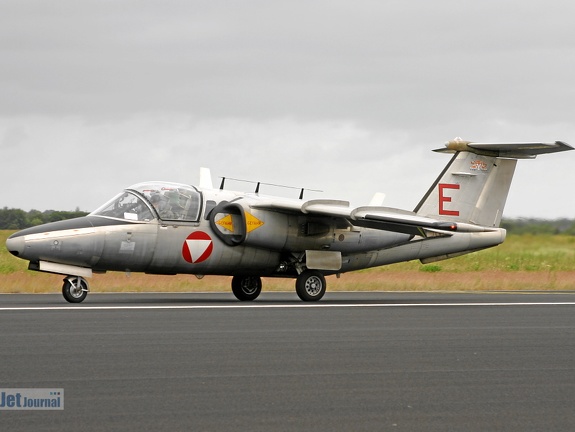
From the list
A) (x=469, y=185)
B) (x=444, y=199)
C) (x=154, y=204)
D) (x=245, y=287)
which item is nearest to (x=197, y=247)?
(x=154, y=204)

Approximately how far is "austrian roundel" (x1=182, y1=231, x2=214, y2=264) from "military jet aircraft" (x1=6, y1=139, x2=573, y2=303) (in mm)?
21

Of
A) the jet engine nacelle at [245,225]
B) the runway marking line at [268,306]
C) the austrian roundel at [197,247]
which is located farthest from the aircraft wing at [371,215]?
the runway marking line at [268,306]

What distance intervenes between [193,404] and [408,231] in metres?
14.5

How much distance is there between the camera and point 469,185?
23922mm

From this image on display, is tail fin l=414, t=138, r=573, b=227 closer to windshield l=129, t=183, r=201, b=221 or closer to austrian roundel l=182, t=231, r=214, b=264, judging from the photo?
austrian roundel l=182, t=231, r=214, b=264

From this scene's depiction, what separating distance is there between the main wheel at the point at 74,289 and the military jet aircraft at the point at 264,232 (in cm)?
2

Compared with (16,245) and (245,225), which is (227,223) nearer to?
(245,225)

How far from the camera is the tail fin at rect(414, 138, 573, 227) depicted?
78.4ft

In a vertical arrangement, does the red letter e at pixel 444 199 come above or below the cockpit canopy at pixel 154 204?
above

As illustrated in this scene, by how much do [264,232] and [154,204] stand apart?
2.50 metres

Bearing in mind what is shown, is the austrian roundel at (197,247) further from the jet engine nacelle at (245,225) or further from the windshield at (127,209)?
the windshield at (127,209)

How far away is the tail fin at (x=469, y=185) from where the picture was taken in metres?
23.9

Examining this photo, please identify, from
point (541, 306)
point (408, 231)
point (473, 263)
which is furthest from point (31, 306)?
point (473, 263)

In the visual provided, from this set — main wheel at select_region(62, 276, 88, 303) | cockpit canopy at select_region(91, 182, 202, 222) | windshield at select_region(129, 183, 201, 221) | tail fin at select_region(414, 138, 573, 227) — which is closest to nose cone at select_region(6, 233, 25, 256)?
main wheel at select_region(62, 276, 88, 303)
